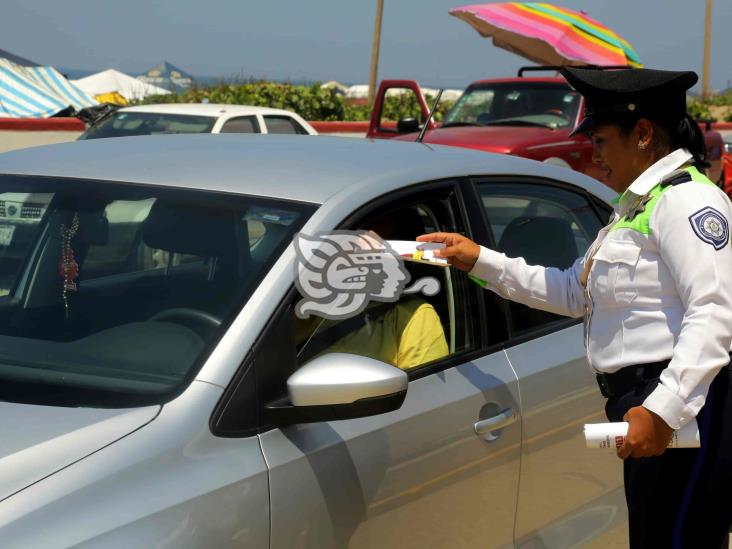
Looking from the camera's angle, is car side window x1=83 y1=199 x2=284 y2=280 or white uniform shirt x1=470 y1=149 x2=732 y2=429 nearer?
white uniform shirt x1=470 y1=149 x2=732 y2=429

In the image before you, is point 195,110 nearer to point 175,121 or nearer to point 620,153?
point 175,121

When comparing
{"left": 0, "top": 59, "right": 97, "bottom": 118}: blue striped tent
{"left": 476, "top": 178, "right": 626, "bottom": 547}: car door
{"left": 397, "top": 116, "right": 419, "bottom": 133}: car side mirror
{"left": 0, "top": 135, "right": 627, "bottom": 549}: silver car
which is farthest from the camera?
{"left": 0, "top": 59, "right": 97, "bottom": 118}: blue striped tent

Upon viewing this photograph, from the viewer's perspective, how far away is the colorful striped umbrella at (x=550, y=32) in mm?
17234

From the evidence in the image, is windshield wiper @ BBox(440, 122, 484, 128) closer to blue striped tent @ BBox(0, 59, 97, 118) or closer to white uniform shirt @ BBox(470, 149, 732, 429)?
blue striped tent @ BBox(0, 59, 97, 118)

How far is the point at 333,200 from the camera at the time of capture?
2.88 meters

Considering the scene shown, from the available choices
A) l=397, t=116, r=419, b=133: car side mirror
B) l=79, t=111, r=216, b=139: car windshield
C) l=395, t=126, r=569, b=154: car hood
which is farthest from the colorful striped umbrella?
l=79, t=111, r=216, b=139: car windshield

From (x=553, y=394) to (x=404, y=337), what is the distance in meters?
0.48

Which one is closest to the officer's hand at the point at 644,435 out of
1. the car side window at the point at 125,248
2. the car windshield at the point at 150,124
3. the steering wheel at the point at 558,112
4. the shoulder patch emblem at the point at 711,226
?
the shoulder patch emblem at the point at 711,226

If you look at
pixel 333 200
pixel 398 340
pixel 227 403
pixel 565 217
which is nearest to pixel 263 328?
pixel 227 403

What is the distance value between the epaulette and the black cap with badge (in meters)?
0.17

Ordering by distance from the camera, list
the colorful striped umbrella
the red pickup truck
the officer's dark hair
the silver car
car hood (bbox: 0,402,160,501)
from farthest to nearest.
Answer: the colorful striped umbrella, the red pickup truck, the officer's dark hair, the silver car, car hood (bbox: 0,402,160,501)

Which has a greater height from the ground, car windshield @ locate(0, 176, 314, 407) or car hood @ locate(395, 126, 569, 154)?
car windshield @ locate(0, 176, 314, 407)

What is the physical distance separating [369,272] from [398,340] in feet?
0.94

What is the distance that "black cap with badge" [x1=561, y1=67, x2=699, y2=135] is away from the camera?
279cm
